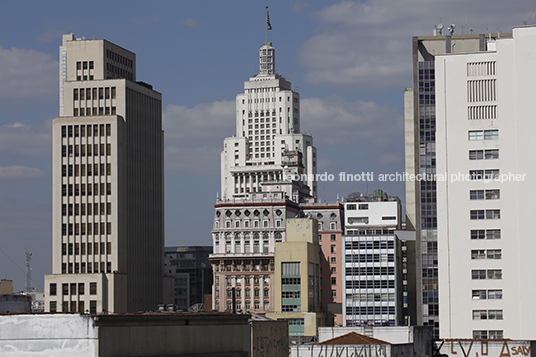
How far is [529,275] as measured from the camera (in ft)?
417

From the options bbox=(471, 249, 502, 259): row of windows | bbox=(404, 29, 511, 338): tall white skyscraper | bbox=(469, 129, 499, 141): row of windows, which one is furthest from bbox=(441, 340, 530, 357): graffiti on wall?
bbox=(404, 29, 511, 338): tall white skyscraper

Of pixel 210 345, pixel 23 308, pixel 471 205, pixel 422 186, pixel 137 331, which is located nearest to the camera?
pixel 137 331

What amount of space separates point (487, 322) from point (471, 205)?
16087mm

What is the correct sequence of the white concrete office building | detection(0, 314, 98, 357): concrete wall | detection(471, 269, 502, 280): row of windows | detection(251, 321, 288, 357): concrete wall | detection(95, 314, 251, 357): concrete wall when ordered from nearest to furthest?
detection(0, 314, 98, 357): concrete wall < detection(95, 314, 251, 357): concrete wall < detection(251, 321, 288, 357): concrete wall < the white concrete office building < detection(471, 269, 502, 280): row of windows

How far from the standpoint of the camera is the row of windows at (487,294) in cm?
12938

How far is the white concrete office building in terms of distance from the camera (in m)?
128

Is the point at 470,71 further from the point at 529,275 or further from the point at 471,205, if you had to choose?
the point at 529,275

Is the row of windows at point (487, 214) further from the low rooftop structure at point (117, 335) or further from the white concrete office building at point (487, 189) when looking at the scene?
the low rooftop structure at point (117, 335)

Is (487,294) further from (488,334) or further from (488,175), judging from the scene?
(488,175)

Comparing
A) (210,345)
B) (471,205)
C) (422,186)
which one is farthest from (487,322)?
(210,345)

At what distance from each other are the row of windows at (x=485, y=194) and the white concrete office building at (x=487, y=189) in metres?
0.14

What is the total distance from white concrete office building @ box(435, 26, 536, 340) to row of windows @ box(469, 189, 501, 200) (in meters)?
0.14

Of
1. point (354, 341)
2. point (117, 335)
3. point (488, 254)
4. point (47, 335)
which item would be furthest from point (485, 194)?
point (47, 335)

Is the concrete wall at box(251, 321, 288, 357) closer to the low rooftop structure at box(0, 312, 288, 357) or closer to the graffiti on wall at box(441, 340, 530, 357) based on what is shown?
the graffiti on wall at box(441, 340, 530, 357)
